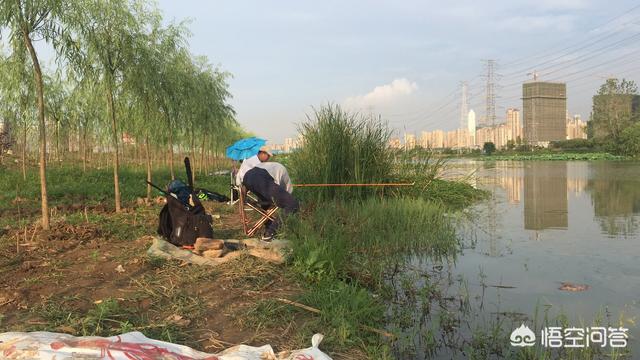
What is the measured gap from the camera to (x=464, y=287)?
5.28 metres

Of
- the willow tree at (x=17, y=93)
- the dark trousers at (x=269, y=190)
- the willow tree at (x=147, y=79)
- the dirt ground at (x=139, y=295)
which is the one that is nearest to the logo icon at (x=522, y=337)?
the dirt ground at (x=139, y=295)

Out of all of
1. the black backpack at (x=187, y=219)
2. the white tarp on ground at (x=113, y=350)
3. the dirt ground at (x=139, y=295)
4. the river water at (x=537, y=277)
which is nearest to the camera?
the white tarp on ground at (x=113, y=350)

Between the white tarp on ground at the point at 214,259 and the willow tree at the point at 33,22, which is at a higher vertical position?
the willow tree at the point at 33,22

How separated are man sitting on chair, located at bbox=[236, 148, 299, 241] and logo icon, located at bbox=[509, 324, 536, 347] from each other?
3.20m

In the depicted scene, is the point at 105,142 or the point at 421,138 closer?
the point at 421,138

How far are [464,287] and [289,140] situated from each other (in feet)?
25.9

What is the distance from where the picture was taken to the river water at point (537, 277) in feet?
13.3

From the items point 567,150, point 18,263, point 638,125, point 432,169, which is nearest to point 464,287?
point 18,263

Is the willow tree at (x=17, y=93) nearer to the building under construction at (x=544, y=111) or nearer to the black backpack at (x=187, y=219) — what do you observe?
the black backpack at (x=187, y=219)

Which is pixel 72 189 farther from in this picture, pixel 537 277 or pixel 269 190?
pixel 537 277

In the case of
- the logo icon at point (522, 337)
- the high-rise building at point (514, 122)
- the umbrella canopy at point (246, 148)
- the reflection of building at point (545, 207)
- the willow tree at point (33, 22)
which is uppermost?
the high-rise building at point (514, 122)

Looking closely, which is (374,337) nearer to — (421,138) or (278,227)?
(278,227)

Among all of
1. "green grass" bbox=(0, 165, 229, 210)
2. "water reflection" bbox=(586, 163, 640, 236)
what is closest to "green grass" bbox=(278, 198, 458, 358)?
"water reflection" bbox=(586, 163, 640, 236)

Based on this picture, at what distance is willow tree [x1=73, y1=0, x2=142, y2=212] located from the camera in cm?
924
